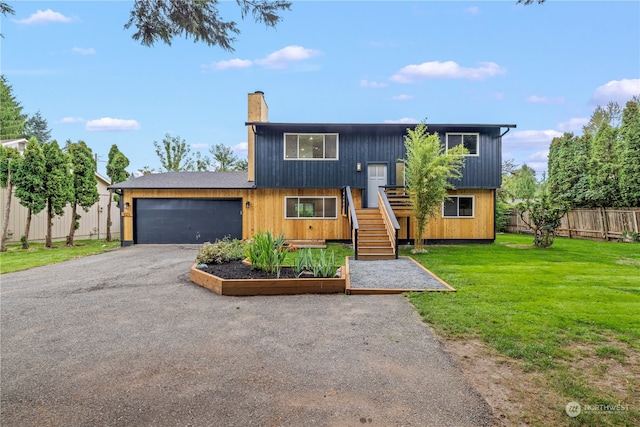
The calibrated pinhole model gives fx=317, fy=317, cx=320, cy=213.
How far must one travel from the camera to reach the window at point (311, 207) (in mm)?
13477

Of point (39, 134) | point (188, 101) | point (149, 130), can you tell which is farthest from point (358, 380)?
point (39, 134)

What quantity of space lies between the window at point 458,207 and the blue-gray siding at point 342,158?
0.70 meters

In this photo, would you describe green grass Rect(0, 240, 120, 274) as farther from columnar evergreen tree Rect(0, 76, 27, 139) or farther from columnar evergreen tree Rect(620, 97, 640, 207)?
columnar evergreen tree Rect(0, 76, 27, 139)

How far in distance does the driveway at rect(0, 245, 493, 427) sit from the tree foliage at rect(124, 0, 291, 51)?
11.6 ft

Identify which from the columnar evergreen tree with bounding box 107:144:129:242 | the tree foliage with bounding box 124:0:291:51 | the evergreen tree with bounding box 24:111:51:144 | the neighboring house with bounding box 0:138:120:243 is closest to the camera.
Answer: the tree foliage with bounding box 124:0:291:51

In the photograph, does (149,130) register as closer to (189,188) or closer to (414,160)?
(189,188)

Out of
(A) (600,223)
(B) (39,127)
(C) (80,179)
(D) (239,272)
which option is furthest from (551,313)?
(B) (39,127)

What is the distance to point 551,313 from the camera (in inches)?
170

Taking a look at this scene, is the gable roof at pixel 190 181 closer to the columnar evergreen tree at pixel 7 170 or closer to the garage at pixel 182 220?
the garage at pixel 182 220

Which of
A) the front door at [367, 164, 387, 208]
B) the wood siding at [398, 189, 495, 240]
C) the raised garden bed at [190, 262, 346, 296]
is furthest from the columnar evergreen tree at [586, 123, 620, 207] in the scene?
the raised garden bed at [190, 262, 346, 296]

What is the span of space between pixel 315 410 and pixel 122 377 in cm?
181

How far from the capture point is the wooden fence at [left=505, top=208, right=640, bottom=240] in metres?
13.6

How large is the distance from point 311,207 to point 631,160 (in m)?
14.2

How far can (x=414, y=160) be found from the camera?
10.6m
